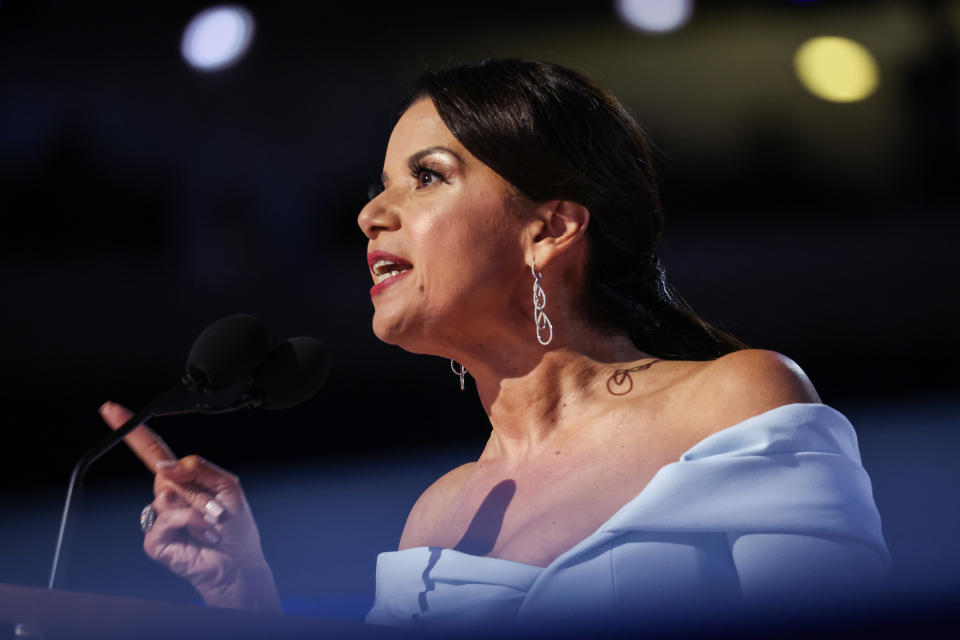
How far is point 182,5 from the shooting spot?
277 cm

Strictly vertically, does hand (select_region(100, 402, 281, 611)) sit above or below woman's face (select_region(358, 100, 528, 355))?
below

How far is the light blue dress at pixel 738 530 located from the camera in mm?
1229

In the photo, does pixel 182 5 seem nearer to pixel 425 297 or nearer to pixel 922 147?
pixel 425 297

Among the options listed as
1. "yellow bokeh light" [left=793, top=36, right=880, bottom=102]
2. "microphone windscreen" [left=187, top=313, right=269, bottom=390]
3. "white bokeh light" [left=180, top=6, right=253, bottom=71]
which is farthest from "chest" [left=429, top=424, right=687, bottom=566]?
"white bokeh light" [left=180, top=6, right=253, bottom=71]

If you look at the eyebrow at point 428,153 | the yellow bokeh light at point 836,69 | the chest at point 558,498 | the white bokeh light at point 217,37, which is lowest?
the chest at point 558,498

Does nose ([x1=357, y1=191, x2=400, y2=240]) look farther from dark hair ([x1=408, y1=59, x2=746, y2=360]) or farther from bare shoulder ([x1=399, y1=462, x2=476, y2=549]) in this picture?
bare shoulder ([x1=399, y1=462, x2=476, y2=549])

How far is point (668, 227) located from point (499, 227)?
3.20ft

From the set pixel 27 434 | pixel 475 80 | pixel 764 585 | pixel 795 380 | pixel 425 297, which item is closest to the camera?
pixel 764 585

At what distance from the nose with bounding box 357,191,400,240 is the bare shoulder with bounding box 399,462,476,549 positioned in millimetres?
479

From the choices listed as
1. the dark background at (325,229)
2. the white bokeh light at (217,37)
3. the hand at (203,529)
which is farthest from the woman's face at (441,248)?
the white bokeh light at (217,37)

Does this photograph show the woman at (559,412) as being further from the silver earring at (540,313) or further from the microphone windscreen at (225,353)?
the microphone windscreen at (225,353)

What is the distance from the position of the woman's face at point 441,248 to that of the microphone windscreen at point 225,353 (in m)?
0.30

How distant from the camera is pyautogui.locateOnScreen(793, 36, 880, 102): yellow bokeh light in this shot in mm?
2469

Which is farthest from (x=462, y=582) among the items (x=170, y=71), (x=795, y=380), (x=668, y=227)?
(x=170, y=71)
